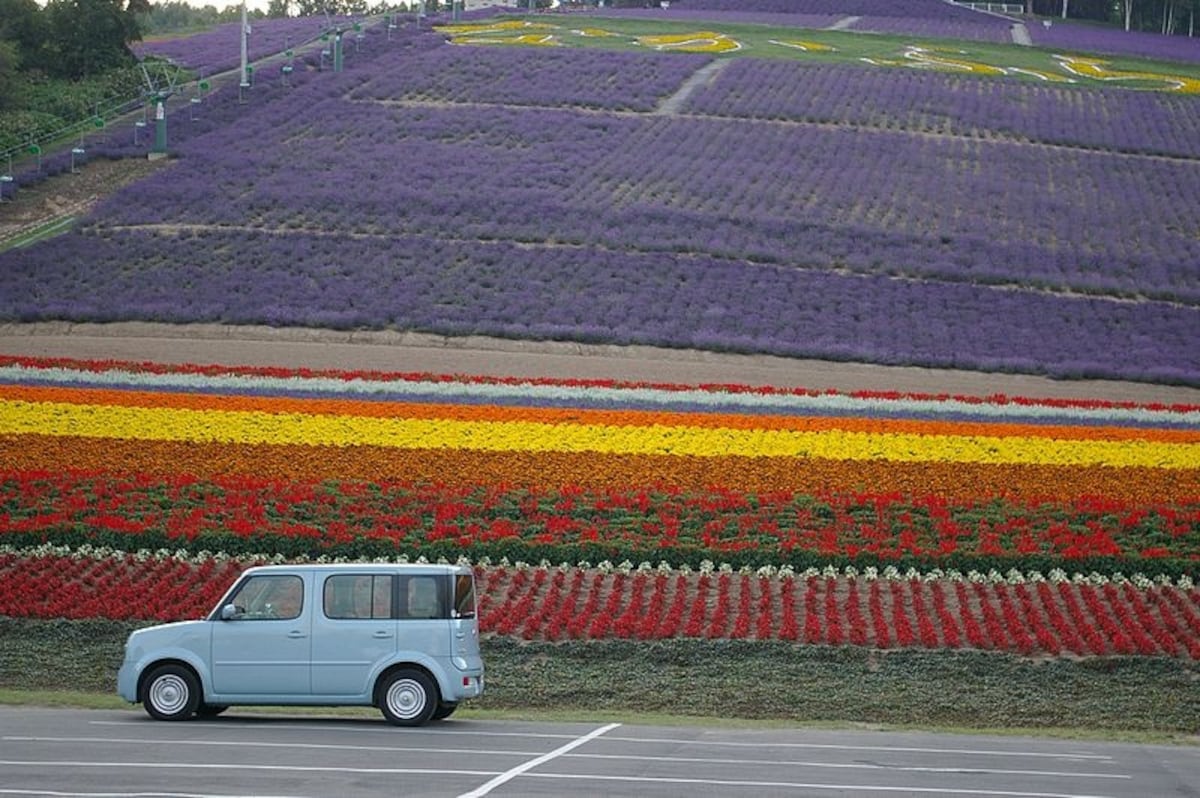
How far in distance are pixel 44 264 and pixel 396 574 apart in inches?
1689

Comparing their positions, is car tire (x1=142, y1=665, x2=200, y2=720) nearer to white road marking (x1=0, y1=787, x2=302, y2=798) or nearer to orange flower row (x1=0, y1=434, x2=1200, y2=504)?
white road marking (x1=0, y1=787, x2=302, y2=798)

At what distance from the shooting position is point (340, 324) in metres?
56.3

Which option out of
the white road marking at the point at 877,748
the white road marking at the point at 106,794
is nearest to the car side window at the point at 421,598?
the white road marking at the point at 877,748

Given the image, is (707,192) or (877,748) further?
(707,192)

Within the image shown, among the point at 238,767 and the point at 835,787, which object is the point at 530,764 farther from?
the point at 835,787

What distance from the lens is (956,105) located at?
302 ft

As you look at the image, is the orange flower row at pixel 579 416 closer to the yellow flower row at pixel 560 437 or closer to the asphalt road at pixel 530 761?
the yellow flower row at pixel 560 437

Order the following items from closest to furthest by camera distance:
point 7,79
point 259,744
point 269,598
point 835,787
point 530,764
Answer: point 835,787 < point 530,764 < point 259,744 < point 269,598 < point 7,79

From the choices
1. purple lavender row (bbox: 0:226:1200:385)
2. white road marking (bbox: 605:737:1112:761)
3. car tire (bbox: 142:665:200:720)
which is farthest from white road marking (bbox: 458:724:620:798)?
purple lavender row (bbox: 0:226:1200:385)

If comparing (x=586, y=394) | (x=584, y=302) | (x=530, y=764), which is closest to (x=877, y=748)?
(x=530, y=764)

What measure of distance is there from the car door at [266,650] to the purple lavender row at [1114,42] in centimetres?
10559

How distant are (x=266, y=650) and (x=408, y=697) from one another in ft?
5.22

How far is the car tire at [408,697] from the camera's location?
21.0 metres

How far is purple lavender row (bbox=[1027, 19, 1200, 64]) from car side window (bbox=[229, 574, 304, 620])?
10539cm
